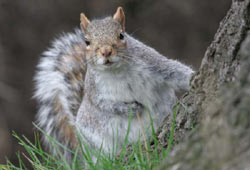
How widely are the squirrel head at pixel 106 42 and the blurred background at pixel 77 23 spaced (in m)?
1.95

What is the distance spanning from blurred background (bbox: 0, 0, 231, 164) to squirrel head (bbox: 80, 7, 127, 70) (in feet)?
6.40

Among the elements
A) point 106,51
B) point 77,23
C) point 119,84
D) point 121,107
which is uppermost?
point 77,23

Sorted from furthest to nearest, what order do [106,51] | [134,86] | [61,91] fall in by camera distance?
[61,91]
[134,86]
[106,51]

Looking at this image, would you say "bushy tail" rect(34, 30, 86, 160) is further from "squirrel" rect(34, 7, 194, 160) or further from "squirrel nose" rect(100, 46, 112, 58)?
"squirrel nose" rect(100, 46, 112, 58)

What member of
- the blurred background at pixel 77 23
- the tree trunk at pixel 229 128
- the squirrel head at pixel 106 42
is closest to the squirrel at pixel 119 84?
the squirrel head at pixel 106 42

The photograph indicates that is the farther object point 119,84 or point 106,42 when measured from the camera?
point 119,84

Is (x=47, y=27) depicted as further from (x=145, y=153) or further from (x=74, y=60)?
(x=145, y=153)

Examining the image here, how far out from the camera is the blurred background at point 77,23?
3773 mm

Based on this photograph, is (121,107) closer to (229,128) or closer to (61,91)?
(61,91)

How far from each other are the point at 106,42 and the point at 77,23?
2.34 meters

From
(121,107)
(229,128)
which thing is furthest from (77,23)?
(229,128)

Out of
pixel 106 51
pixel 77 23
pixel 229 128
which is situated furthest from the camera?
pixel 77 23

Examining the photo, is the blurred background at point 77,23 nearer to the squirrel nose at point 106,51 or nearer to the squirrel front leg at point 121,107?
the squirrel front leg at point 121,107

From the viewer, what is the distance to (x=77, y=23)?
3926mm
